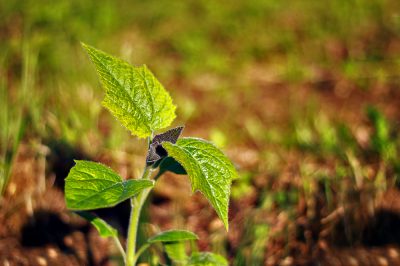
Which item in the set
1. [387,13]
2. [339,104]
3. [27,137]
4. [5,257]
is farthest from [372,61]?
[5,257]

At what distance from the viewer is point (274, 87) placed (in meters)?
3.37

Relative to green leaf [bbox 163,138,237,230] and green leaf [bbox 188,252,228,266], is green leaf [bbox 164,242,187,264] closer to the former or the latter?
green leaf [bbox 188,252,228,266]

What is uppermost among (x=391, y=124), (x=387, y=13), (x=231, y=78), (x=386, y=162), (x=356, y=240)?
(x=387, y=13)

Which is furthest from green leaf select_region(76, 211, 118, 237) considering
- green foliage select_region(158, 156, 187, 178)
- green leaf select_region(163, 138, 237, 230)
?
green leaf select_region(163, 138, 237, 230)

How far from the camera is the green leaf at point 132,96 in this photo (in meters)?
1.19

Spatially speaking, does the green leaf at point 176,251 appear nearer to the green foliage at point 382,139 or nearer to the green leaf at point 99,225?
the green leaf at point 99,225

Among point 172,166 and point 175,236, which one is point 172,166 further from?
point 175,236

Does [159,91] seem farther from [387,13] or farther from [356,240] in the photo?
[387,13]

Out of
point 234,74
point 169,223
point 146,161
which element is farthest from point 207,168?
point 234,74

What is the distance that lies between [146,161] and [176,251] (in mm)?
371

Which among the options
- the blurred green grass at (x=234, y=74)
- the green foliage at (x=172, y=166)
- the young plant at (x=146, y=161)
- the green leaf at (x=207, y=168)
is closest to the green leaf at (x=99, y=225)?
the young plant at (x=146, y=161)

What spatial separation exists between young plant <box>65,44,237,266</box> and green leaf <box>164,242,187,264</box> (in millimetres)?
37

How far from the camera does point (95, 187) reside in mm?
1066

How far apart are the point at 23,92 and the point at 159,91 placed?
106 centimetres
